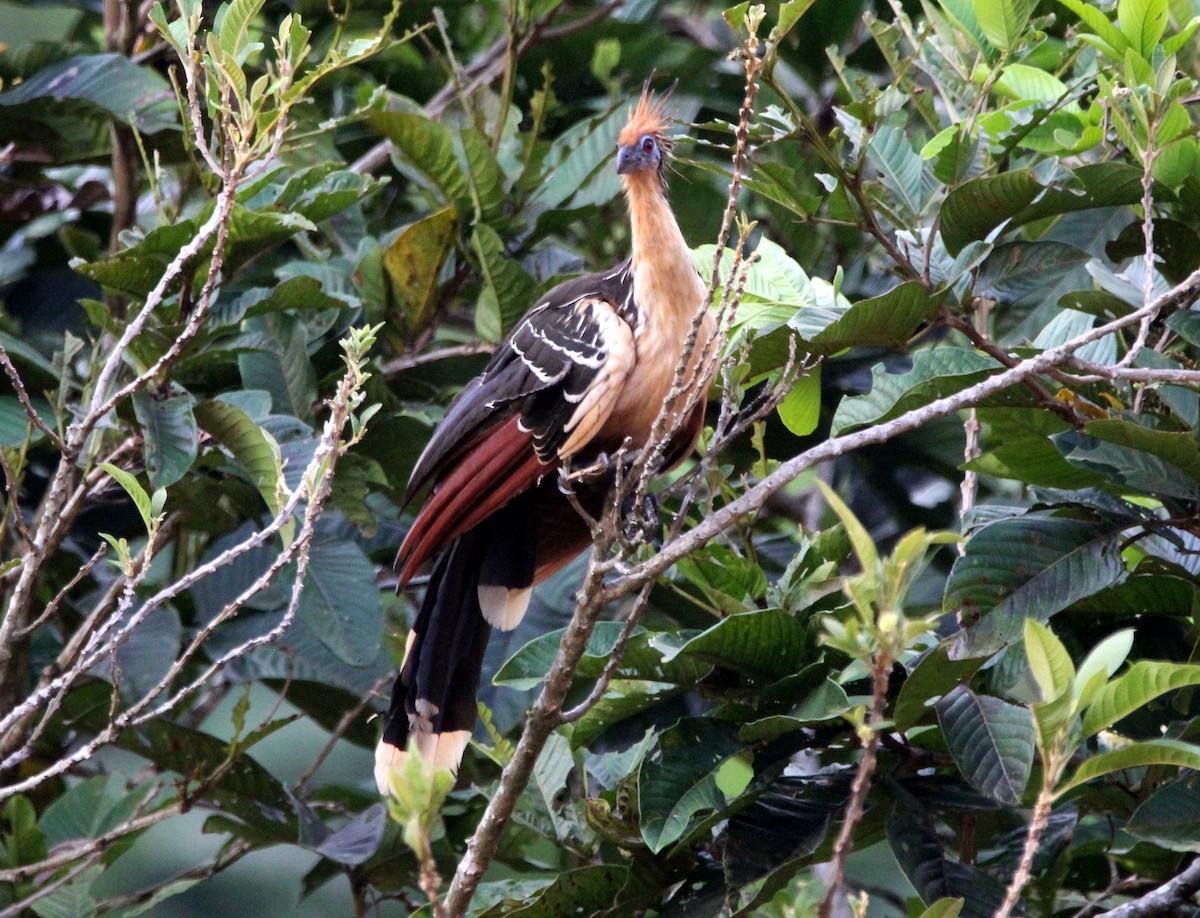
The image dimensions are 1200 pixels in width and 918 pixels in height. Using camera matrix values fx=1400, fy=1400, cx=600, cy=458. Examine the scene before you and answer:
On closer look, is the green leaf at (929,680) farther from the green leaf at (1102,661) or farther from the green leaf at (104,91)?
the green leaf at (104,91)

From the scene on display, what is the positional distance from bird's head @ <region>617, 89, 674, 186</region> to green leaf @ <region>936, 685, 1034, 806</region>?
4.30 ft

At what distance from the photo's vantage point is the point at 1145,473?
7.65 ft

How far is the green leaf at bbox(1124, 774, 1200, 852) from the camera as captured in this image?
220 centimetres

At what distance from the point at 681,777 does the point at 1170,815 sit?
778 millimetres

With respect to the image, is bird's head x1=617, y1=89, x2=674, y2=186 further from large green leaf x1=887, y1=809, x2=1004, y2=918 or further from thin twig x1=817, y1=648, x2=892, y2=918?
thin twig x1=817, y1=648, x2=892, y2=918

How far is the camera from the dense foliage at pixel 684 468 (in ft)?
7.32

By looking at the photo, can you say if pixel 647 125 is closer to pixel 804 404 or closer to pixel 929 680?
pixel 804 404

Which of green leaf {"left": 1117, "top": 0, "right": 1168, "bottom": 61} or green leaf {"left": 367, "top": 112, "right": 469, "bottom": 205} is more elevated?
green leaf {"left": 1117, "top": 0, "right": 1168, "bottom": 61}

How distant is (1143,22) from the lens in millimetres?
2551

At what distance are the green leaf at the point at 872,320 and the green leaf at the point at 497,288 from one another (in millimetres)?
1110

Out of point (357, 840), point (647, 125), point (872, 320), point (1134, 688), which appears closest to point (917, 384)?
point (872, 320)

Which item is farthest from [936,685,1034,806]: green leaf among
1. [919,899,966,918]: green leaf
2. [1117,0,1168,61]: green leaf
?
[1117,0,1168,61]: green leaf

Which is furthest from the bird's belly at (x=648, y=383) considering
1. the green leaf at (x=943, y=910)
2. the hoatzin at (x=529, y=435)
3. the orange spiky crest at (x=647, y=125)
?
the green leaf at (x=943, y=910)

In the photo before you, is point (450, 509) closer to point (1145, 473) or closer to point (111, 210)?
point (1145, 473)
